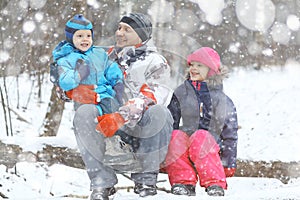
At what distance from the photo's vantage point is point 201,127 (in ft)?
9.75

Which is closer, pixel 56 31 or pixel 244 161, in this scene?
pixel 244 161

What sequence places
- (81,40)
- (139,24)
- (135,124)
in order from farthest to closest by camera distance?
(139,24), (81,40), (135,124)

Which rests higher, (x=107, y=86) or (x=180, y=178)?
(x=107, y=86)

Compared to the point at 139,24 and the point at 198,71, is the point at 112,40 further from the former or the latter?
the point at 198,71

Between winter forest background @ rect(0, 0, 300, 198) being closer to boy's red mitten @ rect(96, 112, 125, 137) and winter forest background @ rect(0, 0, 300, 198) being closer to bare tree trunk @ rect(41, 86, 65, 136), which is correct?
bare tree trunk @ rect(41, 86, 65, 136)

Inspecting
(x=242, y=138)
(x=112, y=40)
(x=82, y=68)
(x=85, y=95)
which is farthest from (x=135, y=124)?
(x=242, y=138)

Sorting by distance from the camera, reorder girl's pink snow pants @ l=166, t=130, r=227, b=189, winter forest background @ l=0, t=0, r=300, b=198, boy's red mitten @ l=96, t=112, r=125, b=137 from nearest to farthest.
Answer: boy's red mitten @ l=96, t=112, r=125, b=137, girl's pink snow pants @ l=166, t=130, r=227, b=189, winter forest background @ l=0, t=0, r=300, b=198

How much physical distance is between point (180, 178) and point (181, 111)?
490 mm

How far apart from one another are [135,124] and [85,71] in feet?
1.41

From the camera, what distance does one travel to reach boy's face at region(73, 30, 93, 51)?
2.71 meters

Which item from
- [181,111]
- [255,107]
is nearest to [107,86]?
[181,111]

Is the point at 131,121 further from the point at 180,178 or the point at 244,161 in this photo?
the point at 244,161

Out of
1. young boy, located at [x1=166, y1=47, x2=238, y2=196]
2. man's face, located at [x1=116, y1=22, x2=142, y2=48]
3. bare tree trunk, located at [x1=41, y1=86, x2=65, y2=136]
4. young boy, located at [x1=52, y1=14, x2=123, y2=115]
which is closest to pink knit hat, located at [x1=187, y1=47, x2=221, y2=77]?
young boy, located at [x1=166, y1=47, x2=238, y2=196]

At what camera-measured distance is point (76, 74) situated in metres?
2.60
